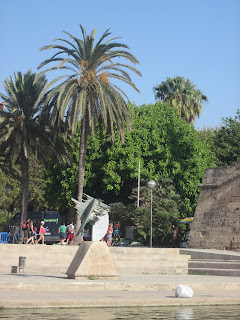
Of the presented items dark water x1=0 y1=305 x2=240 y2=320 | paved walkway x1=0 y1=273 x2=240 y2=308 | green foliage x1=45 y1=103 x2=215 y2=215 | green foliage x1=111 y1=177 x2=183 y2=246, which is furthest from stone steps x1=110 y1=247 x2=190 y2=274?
green foliage x1=45 y1=103 x2=215 y2=215

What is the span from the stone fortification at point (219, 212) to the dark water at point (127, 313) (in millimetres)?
13495

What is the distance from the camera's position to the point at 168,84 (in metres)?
57.8

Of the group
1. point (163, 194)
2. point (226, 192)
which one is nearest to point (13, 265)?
point (226, 192)

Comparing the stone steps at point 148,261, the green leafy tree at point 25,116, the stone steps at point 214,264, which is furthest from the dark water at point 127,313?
the green leafy tree at point 25,116

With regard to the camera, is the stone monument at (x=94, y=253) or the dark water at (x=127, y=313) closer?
the dark water at (x=127, y=313)

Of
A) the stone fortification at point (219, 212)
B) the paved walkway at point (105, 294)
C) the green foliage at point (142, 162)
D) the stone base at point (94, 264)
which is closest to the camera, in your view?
the paved walkway at point (105, 294)

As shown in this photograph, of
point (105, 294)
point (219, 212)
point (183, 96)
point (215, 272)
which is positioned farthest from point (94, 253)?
point (183, 96)

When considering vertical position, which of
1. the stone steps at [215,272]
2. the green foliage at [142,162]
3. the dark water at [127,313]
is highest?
the green foliage at [142,162]

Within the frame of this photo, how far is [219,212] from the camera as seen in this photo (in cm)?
2536

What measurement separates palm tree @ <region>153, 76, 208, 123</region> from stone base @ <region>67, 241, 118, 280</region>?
131 ft

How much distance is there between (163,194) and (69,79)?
1013cm

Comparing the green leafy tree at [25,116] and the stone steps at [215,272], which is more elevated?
the green leafy tree at [25,116]

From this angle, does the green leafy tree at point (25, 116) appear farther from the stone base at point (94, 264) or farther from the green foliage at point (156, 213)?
the stone base at point (94, 264)

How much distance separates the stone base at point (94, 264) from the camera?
582 inches
